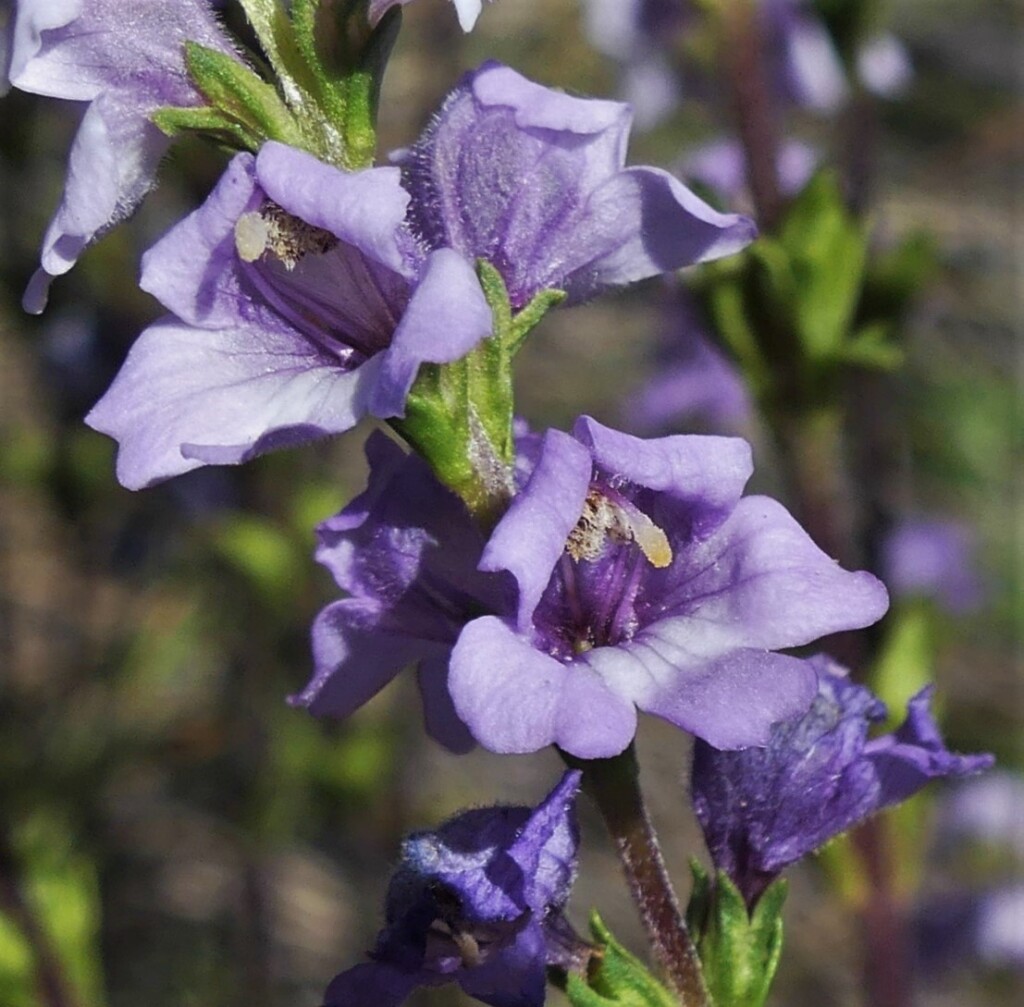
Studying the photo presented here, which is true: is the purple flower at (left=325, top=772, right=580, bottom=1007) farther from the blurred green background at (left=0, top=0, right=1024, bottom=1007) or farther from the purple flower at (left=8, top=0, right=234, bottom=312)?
the blurred green background at (left=0, top=0, right=1024, bottom=1007)

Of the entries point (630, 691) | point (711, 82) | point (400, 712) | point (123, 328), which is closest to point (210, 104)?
point (630, 691)

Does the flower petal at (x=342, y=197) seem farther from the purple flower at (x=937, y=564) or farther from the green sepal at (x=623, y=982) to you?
the purple flower at (x=937, y=564)

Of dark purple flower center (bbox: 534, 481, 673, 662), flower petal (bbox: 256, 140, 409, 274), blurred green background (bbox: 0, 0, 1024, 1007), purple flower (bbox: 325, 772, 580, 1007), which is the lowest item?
blurred green background (bbox: 0, 0, 1024, 1007)

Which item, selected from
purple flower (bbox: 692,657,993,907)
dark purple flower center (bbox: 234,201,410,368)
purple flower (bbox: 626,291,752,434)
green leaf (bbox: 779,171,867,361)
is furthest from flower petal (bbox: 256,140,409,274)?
purple flower (bbox: 626,291,752,434)

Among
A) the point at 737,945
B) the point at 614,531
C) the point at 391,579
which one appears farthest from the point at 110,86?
the point at 737,945


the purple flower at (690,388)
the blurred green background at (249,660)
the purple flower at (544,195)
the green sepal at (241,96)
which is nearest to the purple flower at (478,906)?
the purple flower at (544,195)

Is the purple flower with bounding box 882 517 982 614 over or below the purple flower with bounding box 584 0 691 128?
Result: below

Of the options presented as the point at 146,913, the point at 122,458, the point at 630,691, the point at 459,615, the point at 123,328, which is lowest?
the point at 146,913

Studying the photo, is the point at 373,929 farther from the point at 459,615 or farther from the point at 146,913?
the point at 459,615

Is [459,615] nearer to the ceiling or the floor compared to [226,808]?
nearer to the ceiling
